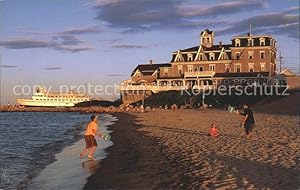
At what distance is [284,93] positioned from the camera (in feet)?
197

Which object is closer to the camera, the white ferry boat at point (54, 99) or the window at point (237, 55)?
the window at point (237, 55)

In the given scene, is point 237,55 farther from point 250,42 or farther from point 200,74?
point 200,74

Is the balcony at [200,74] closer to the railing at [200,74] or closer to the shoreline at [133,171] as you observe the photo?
the railing at [200,74]

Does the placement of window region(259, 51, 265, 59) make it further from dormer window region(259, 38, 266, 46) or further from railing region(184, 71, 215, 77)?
railing region(184, 71, 215, 77)

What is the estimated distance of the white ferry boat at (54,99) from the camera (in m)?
110

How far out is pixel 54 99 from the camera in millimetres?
111188

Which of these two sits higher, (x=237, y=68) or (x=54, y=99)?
(x=237, y=68)

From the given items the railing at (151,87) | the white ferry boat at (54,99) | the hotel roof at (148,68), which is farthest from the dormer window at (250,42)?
the white ferry boat at (54,99)

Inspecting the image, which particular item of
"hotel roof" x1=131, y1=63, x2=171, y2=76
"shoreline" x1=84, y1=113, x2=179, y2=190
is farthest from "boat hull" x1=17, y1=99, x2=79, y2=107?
"shoreline" x1=84, y1=113, x2=179, y2=190

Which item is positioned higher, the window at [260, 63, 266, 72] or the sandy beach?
the window at [260, 63, 266, 72]

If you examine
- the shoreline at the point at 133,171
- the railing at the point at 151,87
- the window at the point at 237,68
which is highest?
the window at the point at 237,68

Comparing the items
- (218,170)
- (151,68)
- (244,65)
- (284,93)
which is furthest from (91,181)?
(151,68)

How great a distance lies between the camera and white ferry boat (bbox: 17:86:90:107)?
11044 cm

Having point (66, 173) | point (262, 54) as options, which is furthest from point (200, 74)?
point (66, 173)
